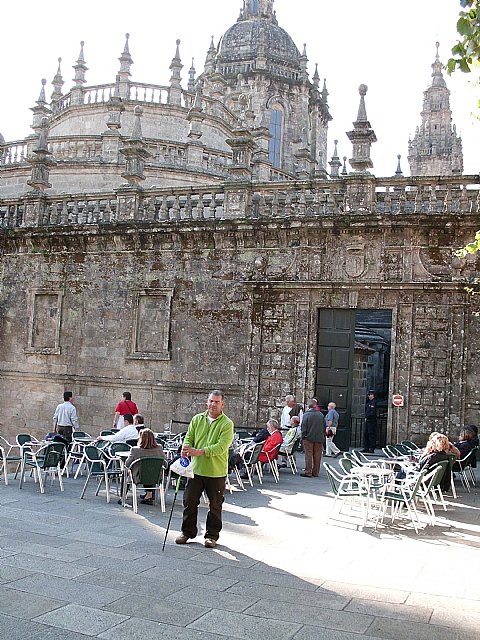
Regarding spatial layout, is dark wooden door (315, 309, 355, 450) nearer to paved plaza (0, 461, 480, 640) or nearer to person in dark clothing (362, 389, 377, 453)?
person in dark clothing (362, 389, 377, 453)

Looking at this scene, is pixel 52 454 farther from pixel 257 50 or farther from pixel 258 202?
pixel 257 50

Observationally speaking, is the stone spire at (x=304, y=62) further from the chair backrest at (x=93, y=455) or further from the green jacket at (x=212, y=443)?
the green jacket at (x=212, y=443)

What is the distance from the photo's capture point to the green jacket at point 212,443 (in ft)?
24.6

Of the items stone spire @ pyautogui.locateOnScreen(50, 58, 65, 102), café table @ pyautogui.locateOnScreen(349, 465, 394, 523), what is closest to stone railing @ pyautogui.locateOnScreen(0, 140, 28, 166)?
stone spire @ pyautogui.locateOnScreen(50, 58, 65, 102)

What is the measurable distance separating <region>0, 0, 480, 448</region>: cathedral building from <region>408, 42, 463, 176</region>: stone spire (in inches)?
1324

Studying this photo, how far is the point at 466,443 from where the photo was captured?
11.8 meters

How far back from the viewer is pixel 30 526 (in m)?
8.30

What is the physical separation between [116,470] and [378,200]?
8.65m

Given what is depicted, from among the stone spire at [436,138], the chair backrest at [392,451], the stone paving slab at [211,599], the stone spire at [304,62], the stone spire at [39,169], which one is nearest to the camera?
the stone paving slab at [211,599]

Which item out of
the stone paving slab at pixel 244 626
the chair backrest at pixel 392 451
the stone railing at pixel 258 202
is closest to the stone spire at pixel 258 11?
the stone railing at pixel 258 202

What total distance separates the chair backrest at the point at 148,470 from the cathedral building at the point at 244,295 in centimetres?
714

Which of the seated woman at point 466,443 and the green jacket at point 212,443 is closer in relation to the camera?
the green jacket at point 212,443

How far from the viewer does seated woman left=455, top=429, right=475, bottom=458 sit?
11.8 metres

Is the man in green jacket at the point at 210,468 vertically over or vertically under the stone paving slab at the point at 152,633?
over
